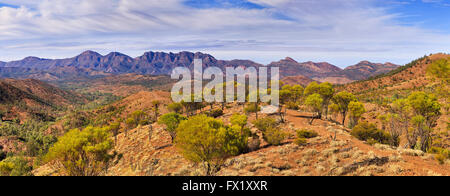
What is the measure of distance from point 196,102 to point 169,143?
69.6 feet

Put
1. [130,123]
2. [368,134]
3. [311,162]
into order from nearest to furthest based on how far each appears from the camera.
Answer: [311,162], [368,134], [130,123]

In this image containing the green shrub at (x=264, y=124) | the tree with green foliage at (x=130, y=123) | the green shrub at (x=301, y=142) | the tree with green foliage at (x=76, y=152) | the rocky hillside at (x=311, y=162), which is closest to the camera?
the rocky hillside at (x=311, y=162)

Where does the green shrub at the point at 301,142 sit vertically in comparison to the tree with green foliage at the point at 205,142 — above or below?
below

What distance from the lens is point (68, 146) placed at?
74.4 feet

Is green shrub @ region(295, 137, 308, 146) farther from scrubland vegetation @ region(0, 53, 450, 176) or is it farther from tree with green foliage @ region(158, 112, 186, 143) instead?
tree with green foliage @ region(158, 112, 186, 143)

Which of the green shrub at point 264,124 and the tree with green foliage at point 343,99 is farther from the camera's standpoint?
the tree with green foliage at point 343,99

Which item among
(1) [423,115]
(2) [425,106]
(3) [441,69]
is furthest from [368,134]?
(3) [441,69]

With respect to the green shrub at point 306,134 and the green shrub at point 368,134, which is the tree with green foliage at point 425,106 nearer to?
the green shrub at point 368,134

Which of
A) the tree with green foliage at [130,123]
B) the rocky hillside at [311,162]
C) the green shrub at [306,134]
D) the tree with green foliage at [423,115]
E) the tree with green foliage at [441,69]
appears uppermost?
the tree with green foliage at [441,69]

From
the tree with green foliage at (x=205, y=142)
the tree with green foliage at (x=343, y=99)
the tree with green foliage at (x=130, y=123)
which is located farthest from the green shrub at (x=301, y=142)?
the tree with green foliage at (x=130, y=123)

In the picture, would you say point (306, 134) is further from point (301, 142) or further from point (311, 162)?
point (311, 162)

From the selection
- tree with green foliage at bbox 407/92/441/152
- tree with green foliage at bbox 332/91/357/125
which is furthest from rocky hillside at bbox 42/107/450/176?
tree with green foliage at bbox 332/91/357/125
